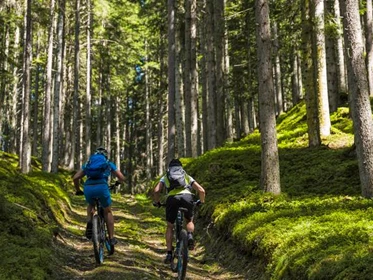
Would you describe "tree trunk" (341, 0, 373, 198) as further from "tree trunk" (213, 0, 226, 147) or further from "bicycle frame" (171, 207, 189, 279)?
"tree trunk" (213, 0, 226, 147)

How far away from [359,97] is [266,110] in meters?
2.50

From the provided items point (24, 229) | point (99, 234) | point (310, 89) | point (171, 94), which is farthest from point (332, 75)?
point (24, 229)

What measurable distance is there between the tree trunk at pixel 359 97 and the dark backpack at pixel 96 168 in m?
5.13

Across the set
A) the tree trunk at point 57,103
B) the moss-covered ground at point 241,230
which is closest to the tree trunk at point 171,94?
the moss-covered ground at point 241,230

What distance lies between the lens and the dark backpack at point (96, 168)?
7512 millimetres

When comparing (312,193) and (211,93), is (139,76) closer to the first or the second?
(211,93)

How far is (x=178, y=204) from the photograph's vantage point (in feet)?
23.9

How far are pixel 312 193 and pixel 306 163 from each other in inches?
109

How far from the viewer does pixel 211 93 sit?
2153 centimetres

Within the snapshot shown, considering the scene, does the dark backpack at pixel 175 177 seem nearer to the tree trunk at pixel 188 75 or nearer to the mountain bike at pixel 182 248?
the mountain bike at pixel 182 248

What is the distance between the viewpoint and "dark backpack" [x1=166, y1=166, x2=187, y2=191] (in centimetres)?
730

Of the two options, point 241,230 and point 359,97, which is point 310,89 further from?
point 241,230

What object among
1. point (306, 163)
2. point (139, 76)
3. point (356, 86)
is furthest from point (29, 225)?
point (139, 76)

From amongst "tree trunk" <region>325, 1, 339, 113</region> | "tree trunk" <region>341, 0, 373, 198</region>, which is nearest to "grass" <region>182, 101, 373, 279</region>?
"tree trunk" <region>341, 0, 373, 198</region>
